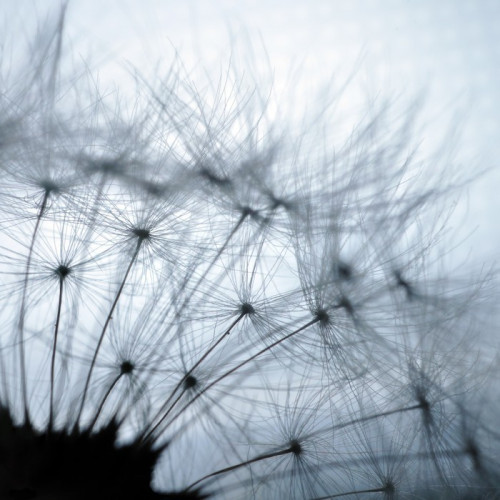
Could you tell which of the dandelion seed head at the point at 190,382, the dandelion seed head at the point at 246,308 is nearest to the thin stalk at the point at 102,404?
the dandelion seed head at the point at 190,382

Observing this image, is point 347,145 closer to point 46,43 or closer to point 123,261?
point 123,261

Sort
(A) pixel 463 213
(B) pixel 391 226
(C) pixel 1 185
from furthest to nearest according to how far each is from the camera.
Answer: (A) pixel 463 213, (B) pixel 391 226, (C) pixel 1 185

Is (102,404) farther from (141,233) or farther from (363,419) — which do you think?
(363,419)

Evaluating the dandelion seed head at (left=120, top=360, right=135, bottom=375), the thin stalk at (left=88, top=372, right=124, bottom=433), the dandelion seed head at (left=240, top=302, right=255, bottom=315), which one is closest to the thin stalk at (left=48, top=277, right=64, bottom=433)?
the thin stalk at (left=88, top=372, right=124, bottom=433)

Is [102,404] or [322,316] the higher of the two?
[322,316]

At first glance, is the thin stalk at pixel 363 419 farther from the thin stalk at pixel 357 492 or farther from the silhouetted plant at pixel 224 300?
the thin stalk at pixel 357 492

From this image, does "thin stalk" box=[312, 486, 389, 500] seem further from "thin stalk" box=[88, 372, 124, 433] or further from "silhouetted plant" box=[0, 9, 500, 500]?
"thin stalk" box=[88, 372, 124, 433]

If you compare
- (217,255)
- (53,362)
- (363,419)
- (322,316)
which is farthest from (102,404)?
(363,419)

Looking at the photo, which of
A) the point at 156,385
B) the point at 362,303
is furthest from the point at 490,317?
the point at 156,385

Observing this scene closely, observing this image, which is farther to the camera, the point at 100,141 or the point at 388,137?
the point at 388,137
